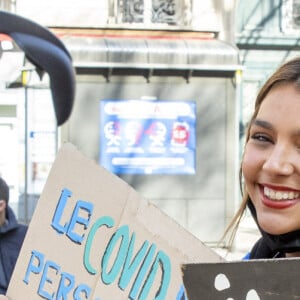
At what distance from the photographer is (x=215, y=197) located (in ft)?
32.7

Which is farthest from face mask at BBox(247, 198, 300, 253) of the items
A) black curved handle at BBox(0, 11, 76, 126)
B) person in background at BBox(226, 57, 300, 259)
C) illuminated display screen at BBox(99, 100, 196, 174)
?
illuminated display screen at BBox(99, 100, 196, 174)

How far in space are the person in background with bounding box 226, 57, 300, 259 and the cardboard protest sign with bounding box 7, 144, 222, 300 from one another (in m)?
0.13

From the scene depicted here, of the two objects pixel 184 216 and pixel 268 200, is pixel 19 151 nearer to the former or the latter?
pixel 184 216

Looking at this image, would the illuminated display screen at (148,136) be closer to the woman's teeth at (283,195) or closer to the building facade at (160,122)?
the building facade at (160,122)

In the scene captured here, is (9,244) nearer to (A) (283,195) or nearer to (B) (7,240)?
(B) (7,240)

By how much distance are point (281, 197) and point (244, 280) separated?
0.23 meters

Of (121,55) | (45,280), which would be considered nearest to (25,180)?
(121,55)

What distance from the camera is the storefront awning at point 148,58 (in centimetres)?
965

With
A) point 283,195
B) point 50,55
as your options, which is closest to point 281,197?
point 283,195

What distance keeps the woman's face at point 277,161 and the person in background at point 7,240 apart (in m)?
2.58

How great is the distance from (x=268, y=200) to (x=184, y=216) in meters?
8.63

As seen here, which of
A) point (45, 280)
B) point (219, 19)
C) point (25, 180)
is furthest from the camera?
point (219, 19)

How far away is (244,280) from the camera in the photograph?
44.1 inches

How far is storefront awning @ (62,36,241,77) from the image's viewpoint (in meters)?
9.65
